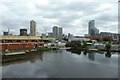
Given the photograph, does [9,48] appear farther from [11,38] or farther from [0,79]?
[0,79]

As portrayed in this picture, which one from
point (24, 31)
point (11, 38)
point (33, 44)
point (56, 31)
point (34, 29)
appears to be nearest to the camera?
point (11, 38)

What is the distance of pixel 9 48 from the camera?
42.3 feet

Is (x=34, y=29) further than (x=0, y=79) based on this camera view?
Yes

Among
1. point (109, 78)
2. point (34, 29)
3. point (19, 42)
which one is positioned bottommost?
point (109, 78)

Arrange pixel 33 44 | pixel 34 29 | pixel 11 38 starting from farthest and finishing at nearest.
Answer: pixel 34 29 < pixel 33 44 < pixel 11 38

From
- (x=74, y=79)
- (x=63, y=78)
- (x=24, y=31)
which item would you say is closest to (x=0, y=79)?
(x=63, y=78)

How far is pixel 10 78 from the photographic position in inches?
218

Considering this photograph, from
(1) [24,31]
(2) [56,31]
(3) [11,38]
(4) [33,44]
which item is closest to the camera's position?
(3) [11,38]

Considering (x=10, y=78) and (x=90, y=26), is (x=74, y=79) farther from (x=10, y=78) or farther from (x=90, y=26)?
(x=90, y=26)

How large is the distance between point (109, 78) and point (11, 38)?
10.1 metres

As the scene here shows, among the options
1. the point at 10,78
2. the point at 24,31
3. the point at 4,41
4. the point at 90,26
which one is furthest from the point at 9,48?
the point at 90,26

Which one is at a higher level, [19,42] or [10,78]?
[19,42]

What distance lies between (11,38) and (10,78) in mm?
8688

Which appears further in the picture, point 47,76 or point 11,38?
point 11,38
